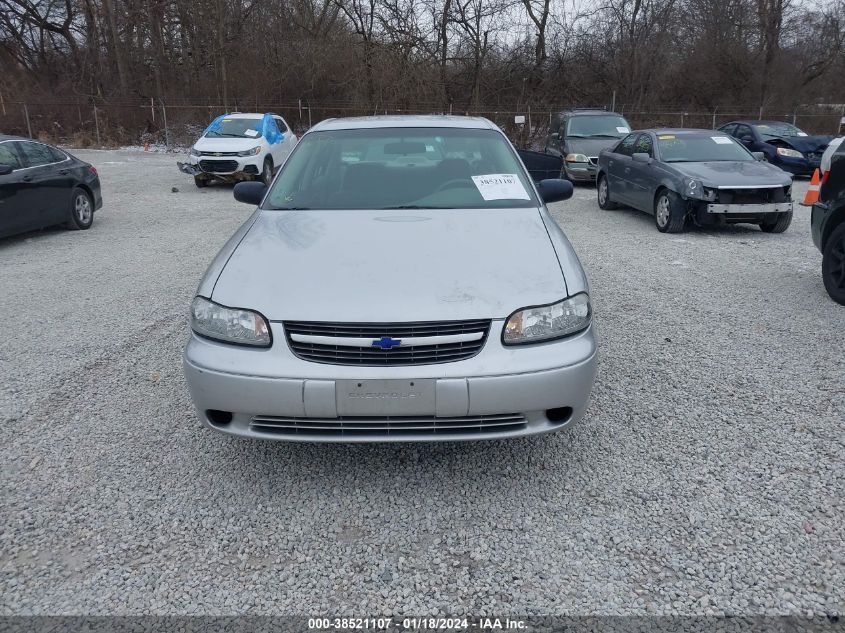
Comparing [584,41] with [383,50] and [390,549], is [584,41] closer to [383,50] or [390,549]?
[383,50]

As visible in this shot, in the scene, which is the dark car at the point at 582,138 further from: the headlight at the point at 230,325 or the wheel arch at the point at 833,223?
the headlight at the point at 230,325

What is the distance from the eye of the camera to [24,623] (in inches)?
88.1

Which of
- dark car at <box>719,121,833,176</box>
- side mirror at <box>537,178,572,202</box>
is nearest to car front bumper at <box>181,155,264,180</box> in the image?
side mirror at <box>537,178,572,202</box>

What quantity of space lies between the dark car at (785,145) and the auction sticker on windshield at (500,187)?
12997mm

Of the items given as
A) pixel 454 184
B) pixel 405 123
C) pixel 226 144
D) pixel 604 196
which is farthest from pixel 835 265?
pixel 226 144

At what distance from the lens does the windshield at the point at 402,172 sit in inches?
156

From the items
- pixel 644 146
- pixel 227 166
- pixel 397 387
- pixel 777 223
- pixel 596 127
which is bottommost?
pixel 777 223

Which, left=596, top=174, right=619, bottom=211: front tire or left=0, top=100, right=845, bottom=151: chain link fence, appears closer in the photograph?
left=596, top=174, right=619, bottom=211: front tire

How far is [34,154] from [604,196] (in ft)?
30.2

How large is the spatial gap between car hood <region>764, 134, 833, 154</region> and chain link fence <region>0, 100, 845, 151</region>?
12247 millimetres

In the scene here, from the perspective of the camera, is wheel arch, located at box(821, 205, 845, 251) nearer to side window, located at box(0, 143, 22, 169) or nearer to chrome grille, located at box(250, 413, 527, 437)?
chrome grille, located at box(250, 413, 527, 437)

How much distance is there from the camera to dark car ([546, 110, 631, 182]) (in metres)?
13.9

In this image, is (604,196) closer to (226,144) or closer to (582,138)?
(582,138)

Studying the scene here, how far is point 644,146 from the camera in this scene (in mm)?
10117
